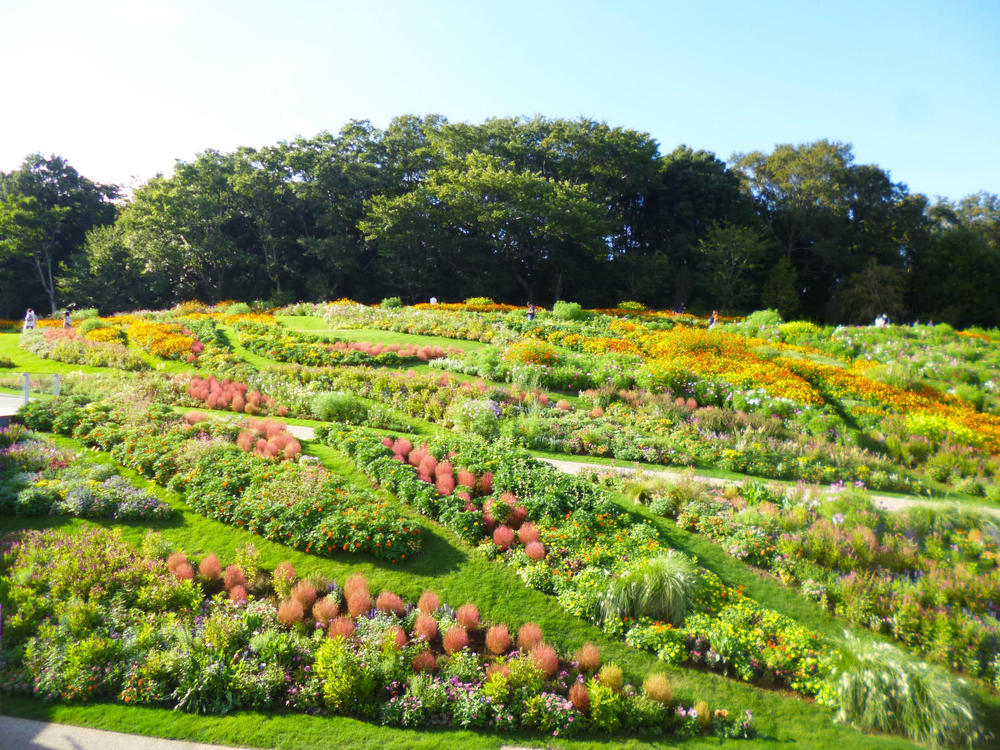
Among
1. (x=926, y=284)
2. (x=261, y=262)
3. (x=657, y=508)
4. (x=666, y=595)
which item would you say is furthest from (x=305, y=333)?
(x=926, y=284)

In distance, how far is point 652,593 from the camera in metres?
5.95

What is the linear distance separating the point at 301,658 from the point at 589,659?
117 inches

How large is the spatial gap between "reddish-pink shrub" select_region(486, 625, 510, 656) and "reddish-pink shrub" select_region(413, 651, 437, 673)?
25.9 inches

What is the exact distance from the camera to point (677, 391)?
13086 mm

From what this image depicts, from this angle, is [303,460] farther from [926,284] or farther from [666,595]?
[926,284]

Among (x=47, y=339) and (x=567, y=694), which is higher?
(x=47, y=339)

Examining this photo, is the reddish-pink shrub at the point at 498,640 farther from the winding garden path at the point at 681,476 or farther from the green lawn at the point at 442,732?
the winding garden path at the point at 681,476

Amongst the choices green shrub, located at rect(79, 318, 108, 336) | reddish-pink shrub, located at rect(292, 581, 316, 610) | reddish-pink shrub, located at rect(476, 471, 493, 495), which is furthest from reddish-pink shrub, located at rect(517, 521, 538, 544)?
green shrub, located at rect(79, 318, 108, 336)

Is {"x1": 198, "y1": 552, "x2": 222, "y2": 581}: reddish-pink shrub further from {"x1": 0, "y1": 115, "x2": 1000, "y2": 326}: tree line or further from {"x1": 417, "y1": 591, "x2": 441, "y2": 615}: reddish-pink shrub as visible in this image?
{"x1": 0, "y1": 115, "x2": 1000, "y2": 326}: tree line

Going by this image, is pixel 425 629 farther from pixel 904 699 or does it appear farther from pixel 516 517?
pixel 904 699

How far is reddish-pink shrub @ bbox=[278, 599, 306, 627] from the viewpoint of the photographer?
5529mm

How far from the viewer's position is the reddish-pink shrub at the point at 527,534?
23.2ft

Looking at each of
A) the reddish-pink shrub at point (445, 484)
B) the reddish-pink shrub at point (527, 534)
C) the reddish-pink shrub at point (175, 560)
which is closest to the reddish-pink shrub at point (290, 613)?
the reddish-pink shrub at point (175, 560)

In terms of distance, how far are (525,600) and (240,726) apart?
3225 mm
